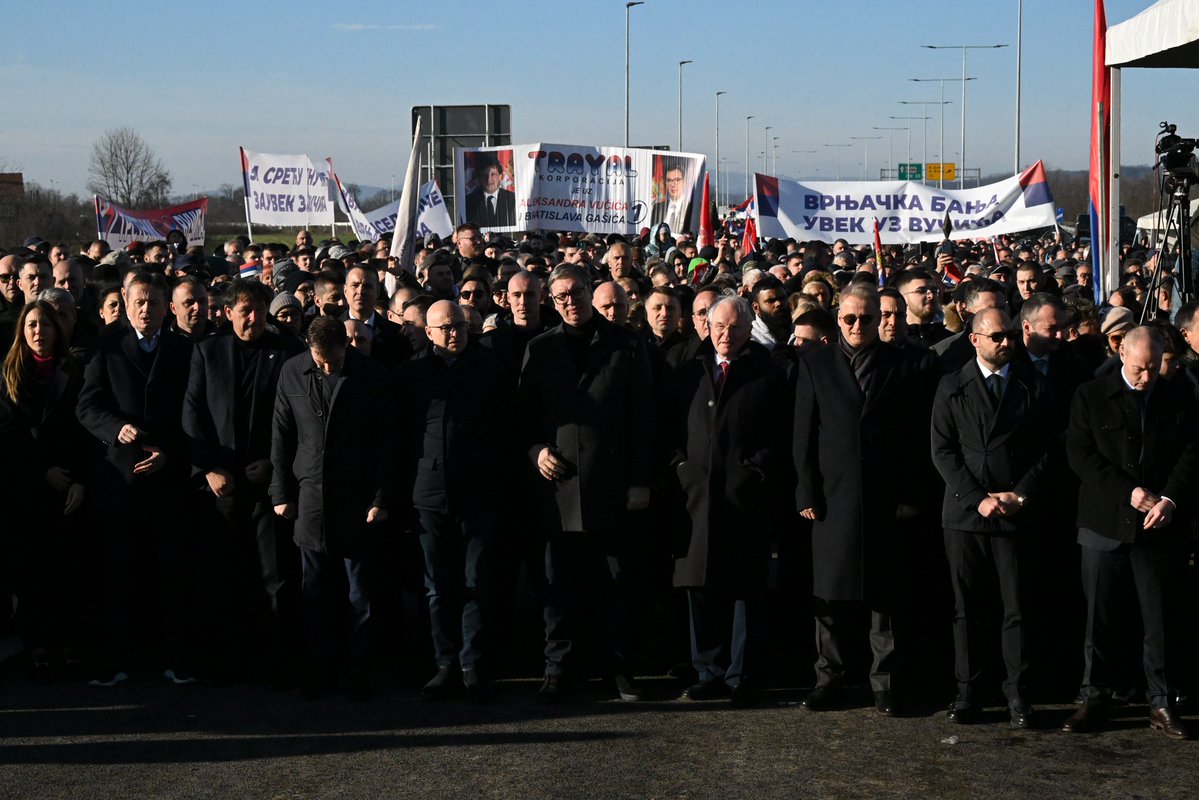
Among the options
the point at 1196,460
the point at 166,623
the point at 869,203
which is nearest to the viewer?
the point at 1196,460

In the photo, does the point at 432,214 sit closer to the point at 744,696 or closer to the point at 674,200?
the point at 674,200

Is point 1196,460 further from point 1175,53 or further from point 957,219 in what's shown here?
point 957,219

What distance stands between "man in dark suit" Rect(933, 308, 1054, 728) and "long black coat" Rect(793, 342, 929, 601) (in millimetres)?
198

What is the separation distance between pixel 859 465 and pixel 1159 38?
6059 millimetres

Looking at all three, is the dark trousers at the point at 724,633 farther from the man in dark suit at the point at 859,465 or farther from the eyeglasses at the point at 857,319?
the eyeglasses at the point at 857,319

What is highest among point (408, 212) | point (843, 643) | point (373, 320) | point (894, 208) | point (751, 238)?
point (894, 208)

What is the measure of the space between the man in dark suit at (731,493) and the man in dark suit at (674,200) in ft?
47.2

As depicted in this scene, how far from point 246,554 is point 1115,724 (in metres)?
4.52

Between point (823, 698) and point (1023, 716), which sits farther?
point (823, 698)

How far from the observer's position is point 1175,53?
11508mm

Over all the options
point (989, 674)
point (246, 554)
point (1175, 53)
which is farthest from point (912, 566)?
point (1175, 53)

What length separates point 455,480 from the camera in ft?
24.0

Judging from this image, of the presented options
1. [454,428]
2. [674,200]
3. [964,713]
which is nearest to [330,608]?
[454,428]

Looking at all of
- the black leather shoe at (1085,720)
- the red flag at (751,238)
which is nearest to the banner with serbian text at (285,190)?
the red flag at (751,238)
